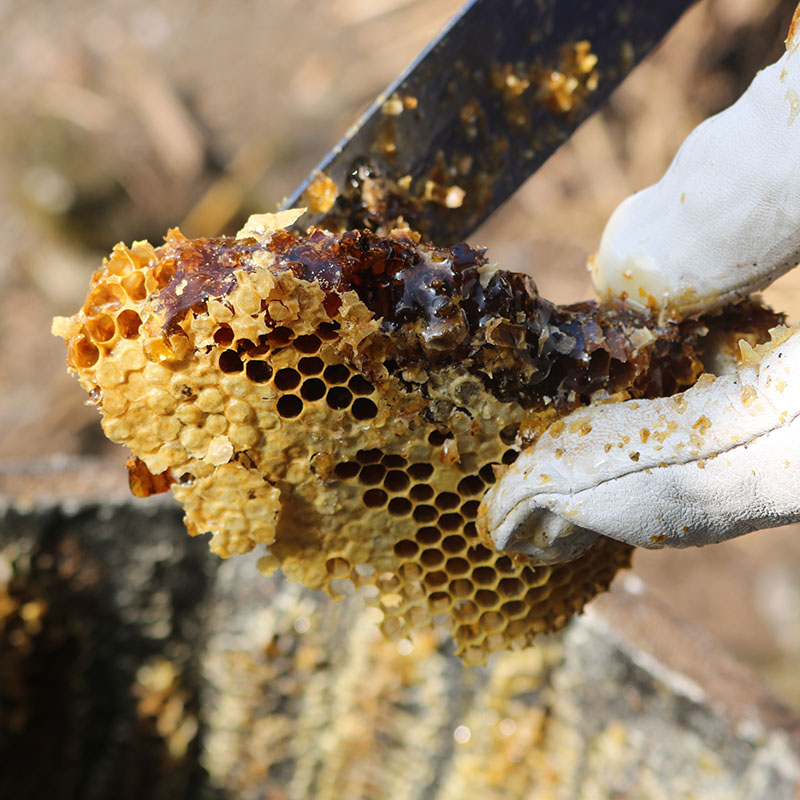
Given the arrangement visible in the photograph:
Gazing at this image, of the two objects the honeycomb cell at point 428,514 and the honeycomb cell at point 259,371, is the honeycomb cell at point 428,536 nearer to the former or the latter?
the honeycomb cell at point 428,514

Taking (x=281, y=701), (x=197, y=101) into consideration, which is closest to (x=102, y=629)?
(x=281, y=701)

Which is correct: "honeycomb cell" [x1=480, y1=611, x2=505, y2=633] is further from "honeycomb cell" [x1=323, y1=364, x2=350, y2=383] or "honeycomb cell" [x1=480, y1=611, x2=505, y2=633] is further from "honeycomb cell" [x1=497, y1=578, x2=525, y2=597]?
"honeycomb cell" [x1=323, y1=364, x2=350, y2=383]

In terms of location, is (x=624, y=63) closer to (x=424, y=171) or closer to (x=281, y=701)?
(x=424, y=171)

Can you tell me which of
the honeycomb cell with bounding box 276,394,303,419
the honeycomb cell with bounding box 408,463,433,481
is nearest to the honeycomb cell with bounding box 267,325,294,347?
the honeycomb cell with bounding box 276,394,303,419

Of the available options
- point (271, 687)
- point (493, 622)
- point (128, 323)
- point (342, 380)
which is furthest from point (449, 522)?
point (271, 687)

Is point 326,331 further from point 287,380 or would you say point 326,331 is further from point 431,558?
point 431,558
